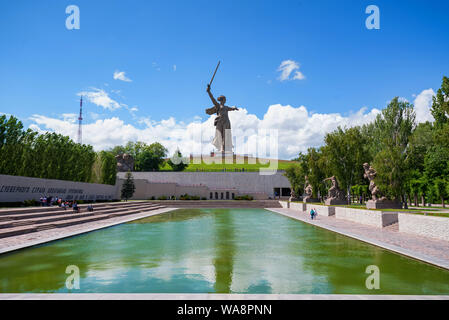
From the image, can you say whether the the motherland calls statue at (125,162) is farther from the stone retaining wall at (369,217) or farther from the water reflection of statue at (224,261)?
the water reflection of statue at (224,261)

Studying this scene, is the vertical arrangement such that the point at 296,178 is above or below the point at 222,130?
below

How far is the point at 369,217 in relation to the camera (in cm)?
1734

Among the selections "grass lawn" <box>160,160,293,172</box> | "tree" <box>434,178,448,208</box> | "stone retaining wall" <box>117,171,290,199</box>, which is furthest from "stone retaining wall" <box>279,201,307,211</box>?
"grass lawn" <box>160,160,293,172</box>

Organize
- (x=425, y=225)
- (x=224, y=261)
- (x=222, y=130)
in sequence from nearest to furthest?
1. (x=224, y=261)
2. (x=425, y=225)
3. (x=222, y=130)

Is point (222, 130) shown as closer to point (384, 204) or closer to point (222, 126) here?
point (222, 126)

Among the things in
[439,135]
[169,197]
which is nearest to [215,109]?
[169,197]

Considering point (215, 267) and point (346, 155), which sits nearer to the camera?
point (215, 267)

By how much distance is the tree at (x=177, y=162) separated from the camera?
85.4 m

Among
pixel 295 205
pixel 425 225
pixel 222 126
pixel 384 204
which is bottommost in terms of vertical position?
pixel 295 205

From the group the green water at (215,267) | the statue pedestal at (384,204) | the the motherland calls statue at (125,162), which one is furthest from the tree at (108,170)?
the statue pedestal at (384,204)

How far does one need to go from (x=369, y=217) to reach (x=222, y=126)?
118 ft

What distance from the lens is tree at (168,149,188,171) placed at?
280 ft

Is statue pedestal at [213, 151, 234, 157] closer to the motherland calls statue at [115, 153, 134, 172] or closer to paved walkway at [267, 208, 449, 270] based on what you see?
the motherland calls statue at [115, 153, 134, 172]

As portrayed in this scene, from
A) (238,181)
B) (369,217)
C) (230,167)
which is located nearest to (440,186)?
(369,217)
